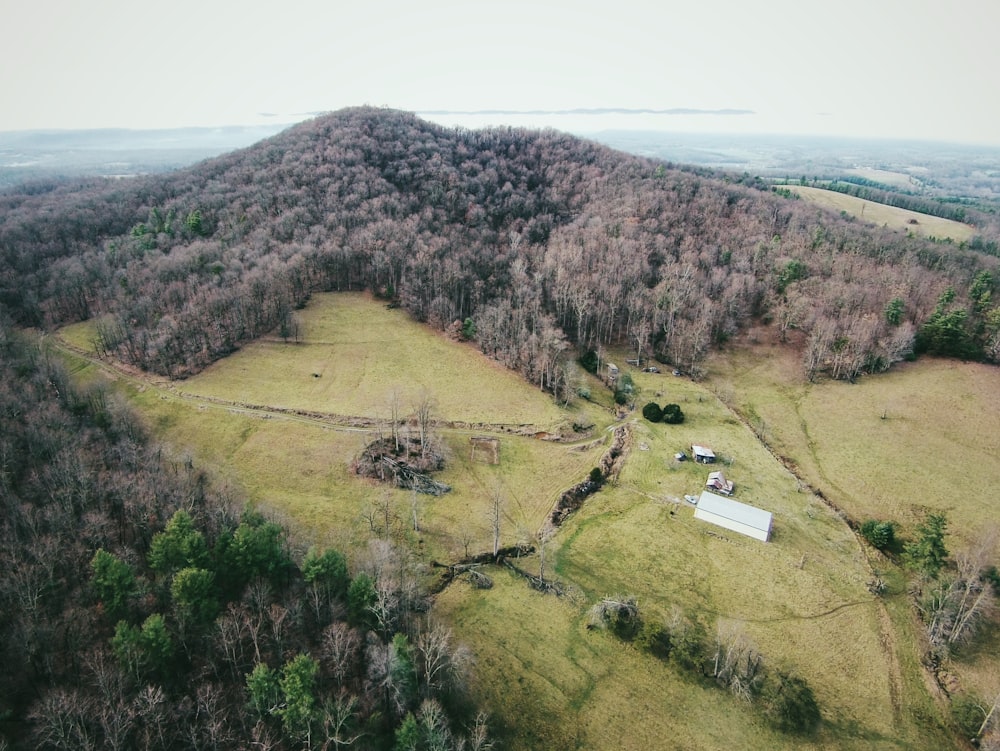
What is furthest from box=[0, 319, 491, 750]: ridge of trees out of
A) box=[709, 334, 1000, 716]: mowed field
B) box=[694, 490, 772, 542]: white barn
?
box=[709, 334, 1000, 716]: mowed field

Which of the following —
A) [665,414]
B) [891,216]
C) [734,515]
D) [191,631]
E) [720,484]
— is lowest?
[734,515]

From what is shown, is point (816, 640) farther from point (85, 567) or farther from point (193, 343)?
point (193, 343)

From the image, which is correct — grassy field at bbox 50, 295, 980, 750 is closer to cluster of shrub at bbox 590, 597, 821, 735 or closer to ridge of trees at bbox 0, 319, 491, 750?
cluster of shrub at bbox 590, 597, 821, 735

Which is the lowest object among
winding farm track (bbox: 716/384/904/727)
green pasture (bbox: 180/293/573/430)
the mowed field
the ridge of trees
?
winding farm track (bbox: 716/384/904/727)

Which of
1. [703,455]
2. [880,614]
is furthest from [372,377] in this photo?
[880,614]

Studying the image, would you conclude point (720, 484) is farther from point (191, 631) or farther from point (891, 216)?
point (891, 216)

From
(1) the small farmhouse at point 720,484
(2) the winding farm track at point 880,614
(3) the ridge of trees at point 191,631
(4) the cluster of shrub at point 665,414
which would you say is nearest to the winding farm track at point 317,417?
(4) the cluster of shrub at point 665,414
